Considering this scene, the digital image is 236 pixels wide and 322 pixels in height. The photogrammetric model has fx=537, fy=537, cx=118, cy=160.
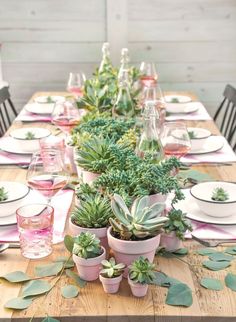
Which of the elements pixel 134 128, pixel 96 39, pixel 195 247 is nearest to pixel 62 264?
pixel 195 247

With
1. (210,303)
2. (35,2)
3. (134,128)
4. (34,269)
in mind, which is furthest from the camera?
(35,2)

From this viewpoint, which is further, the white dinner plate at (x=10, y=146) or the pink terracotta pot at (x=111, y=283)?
the white dinner plate at (x=10, y=146)

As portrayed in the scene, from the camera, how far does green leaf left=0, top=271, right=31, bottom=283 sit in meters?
1.13

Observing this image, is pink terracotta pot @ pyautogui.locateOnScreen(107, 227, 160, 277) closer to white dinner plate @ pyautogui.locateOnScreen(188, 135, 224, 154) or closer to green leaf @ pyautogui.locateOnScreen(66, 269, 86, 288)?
green leaf @ pyautogui.locateOnScreen(66, 269, 86, 288)

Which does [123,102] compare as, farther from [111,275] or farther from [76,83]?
[111,275]

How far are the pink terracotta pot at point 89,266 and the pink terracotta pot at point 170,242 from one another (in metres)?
0.17

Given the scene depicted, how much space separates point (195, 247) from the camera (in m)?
1.28

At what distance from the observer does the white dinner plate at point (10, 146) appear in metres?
1.97

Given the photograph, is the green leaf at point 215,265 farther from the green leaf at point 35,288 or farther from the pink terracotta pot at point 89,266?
the green leaf at point 35,288

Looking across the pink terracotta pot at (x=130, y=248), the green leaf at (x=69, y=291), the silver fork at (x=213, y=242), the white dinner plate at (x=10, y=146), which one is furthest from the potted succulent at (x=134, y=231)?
the white dinner plate at (x=10, y=146)

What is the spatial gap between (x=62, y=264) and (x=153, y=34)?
7.64ft

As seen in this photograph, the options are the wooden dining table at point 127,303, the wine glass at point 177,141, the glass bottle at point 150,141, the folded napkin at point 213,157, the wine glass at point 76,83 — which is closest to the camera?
the wooden dining table at point 127,303

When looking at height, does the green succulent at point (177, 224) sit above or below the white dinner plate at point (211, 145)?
above

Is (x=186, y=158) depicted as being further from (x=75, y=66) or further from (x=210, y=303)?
(x=75, y=66)
